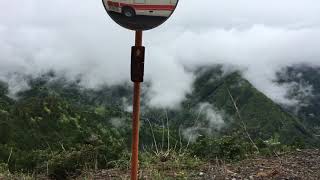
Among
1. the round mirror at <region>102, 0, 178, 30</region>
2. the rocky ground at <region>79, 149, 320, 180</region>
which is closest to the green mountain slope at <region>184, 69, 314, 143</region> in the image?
the rocky ground at <region>79, 149, 320, 180</region>

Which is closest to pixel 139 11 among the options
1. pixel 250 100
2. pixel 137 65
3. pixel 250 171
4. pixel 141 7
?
pixel 141 7

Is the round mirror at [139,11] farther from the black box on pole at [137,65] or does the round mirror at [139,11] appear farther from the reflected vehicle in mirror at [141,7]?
the black box on pole at [137,65]

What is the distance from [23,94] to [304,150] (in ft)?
559

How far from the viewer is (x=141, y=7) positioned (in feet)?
14.2

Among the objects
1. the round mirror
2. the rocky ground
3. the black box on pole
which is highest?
the round mirror

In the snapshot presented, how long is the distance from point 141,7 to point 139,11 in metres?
0.04

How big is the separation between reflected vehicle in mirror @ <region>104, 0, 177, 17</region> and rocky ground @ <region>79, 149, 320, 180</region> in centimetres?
266

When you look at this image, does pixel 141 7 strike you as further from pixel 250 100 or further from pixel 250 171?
pixel 250 100

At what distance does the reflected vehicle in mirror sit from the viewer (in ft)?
14.1

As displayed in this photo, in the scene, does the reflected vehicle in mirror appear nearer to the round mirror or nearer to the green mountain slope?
the round mirror

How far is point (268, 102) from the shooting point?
146 meters

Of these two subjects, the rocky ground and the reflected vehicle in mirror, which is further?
the rocky ground

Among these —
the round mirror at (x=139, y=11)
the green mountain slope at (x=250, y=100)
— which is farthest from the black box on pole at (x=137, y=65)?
the green mountain slope at (x=250, y=100)

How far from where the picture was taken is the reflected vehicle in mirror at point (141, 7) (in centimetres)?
430
